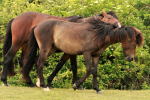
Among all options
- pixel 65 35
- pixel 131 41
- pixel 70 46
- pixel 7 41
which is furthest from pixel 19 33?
pixel 131 41

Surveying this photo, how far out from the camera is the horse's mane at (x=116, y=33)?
557cm

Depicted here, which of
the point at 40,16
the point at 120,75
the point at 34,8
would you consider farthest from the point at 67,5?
the point at 120,75

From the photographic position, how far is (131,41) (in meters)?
5.57

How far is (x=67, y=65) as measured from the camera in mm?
7984

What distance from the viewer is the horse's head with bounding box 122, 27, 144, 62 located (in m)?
5.54

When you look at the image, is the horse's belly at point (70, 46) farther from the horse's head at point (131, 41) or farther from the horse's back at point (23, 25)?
the horse's back at point (23, 25)

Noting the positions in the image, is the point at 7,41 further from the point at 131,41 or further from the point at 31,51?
the point at 131,41

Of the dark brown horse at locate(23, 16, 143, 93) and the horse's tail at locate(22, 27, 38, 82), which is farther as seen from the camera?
the horse's tail at locate(22, 27, 38, 82)

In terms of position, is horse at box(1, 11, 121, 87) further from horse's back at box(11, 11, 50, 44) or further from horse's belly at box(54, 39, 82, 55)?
horse's belly at box(54, 39, 82, 55)

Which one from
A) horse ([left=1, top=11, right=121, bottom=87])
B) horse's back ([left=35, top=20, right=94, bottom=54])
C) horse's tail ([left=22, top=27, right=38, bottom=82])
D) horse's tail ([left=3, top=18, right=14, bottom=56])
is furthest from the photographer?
horse's tail ([left=3, top=18, right=14, bottom=56])

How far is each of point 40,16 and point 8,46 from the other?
1395 millimetres

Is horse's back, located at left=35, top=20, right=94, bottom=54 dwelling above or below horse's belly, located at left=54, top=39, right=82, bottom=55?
above

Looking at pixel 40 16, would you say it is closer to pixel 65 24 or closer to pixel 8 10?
pixel 65 24

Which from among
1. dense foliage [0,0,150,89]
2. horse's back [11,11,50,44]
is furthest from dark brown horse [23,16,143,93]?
dense foliage [0,0,150,89]
